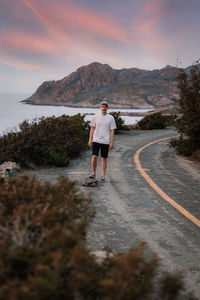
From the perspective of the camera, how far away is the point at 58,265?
163cm

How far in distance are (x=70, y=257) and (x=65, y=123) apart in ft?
35.9

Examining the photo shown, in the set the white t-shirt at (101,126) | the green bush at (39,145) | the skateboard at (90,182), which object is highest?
the white t-shirt at (101,126)

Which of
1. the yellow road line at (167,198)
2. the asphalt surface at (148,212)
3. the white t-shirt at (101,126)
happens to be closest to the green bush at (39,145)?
the asphalt surface at (148,212)

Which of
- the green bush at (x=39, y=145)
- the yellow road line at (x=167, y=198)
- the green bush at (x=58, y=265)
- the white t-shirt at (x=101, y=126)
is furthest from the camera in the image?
the green bush at (x=39, y=145)

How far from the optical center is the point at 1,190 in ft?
8.13

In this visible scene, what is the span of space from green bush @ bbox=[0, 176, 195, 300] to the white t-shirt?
5503 mm

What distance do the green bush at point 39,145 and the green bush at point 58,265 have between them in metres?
7.13

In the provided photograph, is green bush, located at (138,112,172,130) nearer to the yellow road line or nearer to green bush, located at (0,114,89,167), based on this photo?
green bush, located at (0,114,89,167)

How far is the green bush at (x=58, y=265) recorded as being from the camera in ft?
5.35

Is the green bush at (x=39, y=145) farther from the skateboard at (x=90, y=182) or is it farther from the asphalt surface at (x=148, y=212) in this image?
the skateboard at (x=90, y=182)

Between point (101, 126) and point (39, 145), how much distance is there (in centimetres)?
303

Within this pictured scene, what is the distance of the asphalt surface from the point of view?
4.04 m

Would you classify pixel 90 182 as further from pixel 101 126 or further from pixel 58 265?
pixel 58 265

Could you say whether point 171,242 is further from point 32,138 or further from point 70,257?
point 32,138
